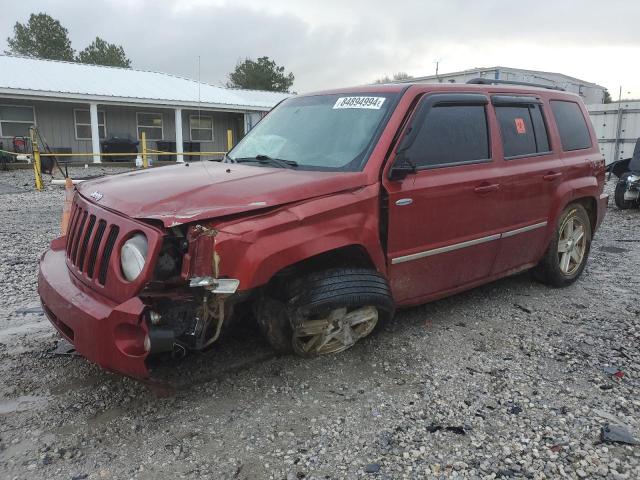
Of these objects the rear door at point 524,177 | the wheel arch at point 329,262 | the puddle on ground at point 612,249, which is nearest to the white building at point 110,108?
the puddle on ground at point 612,249

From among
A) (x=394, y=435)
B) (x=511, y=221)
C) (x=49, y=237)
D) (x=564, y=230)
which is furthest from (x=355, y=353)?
(x=49, y=237)

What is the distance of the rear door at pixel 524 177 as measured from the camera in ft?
14.0

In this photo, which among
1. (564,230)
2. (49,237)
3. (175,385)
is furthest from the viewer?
(49,237)

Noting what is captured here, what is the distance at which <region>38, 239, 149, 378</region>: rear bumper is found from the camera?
257cm

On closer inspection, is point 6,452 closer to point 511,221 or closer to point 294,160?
point 294,160

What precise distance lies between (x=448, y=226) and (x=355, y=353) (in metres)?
1.13

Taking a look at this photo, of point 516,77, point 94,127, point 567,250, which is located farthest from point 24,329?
point 94,127

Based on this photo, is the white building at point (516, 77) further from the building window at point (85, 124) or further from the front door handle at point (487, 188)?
the building window at point (85, 124)

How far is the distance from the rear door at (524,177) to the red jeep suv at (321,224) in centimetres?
2

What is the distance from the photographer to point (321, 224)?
3074mm

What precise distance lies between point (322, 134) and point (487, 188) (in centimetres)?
133

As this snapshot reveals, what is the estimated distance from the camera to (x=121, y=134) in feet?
73.7

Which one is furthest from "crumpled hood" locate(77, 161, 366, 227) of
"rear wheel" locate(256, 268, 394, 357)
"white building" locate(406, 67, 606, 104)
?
"white building" locate(406, 67, 606, 104)

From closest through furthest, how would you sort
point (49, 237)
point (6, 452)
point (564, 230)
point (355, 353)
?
point (6, 452) → point (355, 353) → point (564, 230) → point (49, 237)
